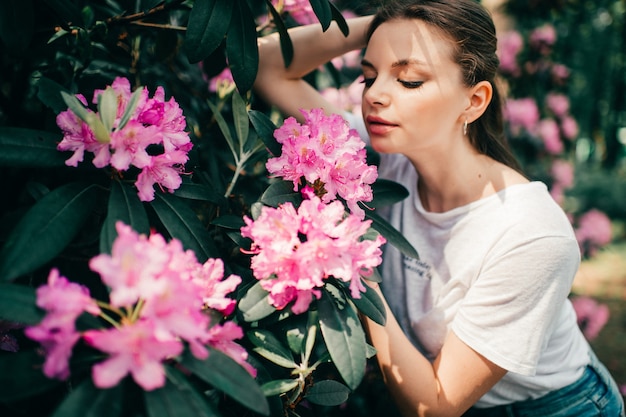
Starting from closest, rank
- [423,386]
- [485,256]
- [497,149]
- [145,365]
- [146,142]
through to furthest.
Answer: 1. [145,365]
2. [146,142]
3. [423,386]
4. [485,256]
5. [497,149]

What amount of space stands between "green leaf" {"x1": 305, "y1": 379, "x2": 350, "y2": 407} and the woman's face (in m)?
0.64

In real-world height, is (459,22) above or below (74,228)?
above

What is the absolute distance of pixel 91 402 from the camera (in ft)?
2.20

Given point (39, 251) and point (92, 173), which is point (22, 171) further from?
point (39, 251)

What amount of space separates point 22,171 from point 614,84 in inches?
489

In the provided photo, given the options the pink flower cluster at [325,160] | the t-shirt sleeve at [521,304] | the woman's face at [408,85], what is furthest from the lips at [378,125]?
the t-shirt sleeve at [521,304]

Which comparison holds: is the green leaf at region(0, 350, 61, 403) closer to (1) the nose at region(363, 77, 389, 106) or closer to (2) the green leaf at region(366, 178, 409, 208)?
(2) the green leaf at region(366, 178, 409, 208)

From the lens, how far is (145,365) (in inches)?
25.8

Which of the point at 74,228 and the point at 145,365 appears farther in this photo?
the point at 74,228

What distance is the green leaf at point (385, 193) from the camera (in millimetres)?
1308

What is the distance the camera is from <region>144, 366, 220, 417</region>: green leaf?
0.68 metres

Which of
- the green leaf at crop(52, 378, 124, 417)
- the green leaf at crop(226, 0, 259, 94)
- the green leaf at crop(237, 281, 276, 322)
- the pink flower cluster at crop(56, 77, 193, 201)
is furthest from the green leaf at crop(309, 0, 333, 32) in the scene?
the green leaf at crop(52, 378, 124, 417)

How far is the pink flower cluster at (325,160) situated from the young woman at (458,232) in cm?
25

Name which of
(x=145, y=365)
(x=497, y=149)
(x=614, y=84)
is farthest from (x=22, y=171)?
(x=614, y=84)
